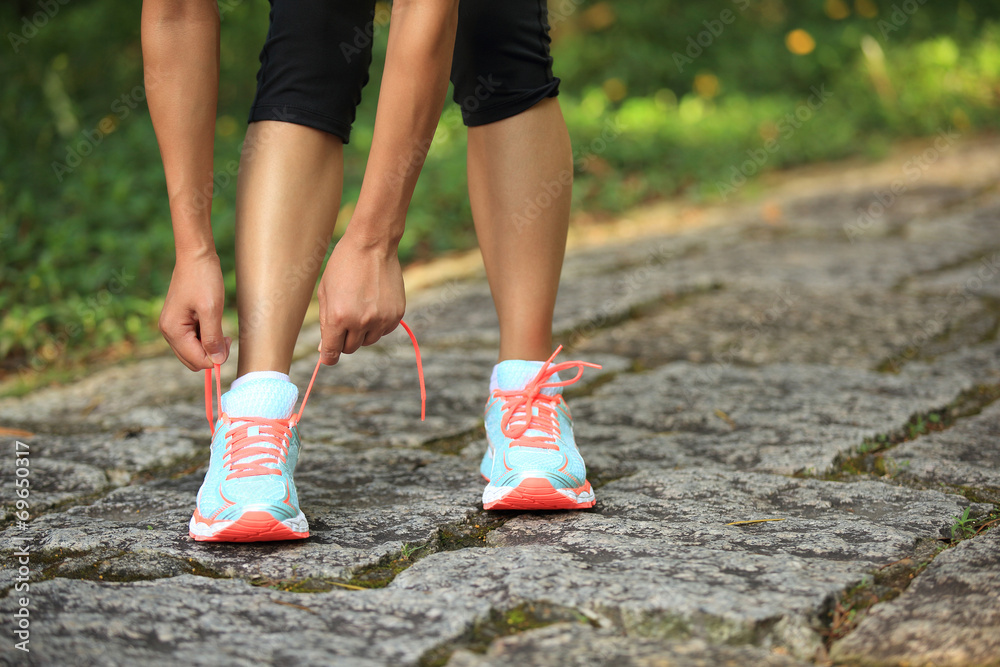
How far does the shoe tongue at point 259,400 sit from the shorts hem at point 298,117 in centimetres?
39

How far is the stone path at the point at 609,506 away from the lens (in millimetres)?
890

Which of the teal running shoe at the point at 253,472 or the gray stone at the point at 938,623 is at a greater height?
the teal running shoe at the point at 253,472

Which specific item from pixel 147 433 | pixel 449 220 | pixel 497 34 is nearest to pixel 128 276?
pixel 147 433

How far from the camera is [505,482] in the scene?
4.12ft

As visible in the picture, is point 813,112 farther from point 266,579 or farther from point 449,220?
point 266,579

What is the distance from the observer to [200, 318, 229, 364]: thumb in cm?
123

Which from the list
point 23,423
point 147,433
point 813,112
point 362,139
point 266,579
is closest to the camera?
point 266,579

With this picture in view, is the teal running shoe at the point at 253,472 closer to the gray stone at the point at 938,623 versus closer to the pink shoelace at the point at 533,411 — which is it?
the pink shoelace at the point at 533,411

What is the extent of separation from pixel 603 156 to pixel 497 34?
3.76 metres

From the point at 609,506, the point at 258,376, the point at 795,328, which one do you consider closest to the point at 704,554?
the point at 609,506

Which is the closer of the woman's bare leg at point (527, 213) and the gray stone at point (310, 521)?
the gray stone at point (310, 521)

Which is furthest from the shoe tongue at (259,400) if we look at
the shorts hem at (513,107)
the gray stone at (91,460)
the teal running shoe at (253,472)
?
the shorts hem at (513,107)

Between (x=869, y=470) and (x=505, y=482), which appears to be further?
(x=869, y=470)

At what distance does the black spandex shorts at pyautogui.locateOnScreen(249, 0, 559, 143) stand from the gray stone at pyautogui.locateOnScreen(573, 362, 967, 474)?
667 millimetres
